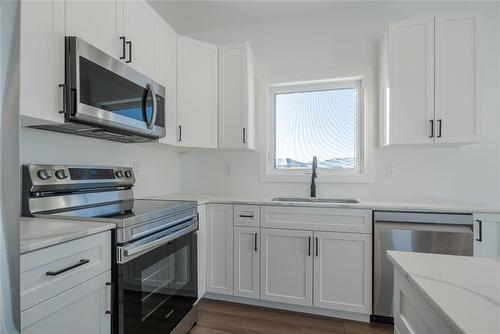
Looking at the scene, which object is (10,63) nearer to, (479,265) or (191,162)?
(479,265)

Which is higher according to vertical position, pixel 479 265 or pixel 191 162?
pixel 191 162

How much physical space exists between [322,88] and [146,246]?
2205 mm

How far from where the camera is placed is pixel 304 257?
2.04 metres

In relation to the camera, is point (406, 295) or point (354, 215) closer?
point (406, 295)

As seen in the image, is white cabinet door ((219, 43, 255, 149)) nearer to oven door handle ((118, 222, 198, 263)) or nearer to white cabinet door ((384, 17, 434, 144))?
oven door handle ((118, 222, 198, 263))

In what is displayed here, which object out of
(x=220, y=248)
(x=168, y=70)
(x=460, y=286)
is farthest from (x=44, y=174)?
(x=460, y=286)

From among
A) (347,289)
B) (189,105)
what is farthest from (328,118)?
(347,289)

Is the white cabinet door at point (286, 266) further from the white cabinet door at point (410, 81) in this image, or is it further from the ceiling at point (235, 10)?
the ceiling at point (235, 10)

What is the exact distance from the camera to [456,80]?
76.9 inches

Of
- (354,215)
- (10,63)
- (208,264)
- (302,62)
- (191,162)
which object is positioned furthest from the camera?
(191,162)

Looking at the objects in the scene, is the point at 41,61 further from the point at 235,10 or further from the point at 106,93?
the point at 235,10

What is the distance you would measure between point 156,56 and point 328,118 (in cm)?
173

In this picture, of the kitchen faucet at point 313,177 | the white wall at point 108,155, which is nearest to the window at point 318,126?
the kitchen faucet at point 313,177

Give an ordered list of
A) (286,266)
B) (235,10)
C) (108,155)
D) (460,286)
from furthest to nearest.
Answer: (235,10), (286,266), (108,155), (460,286)
